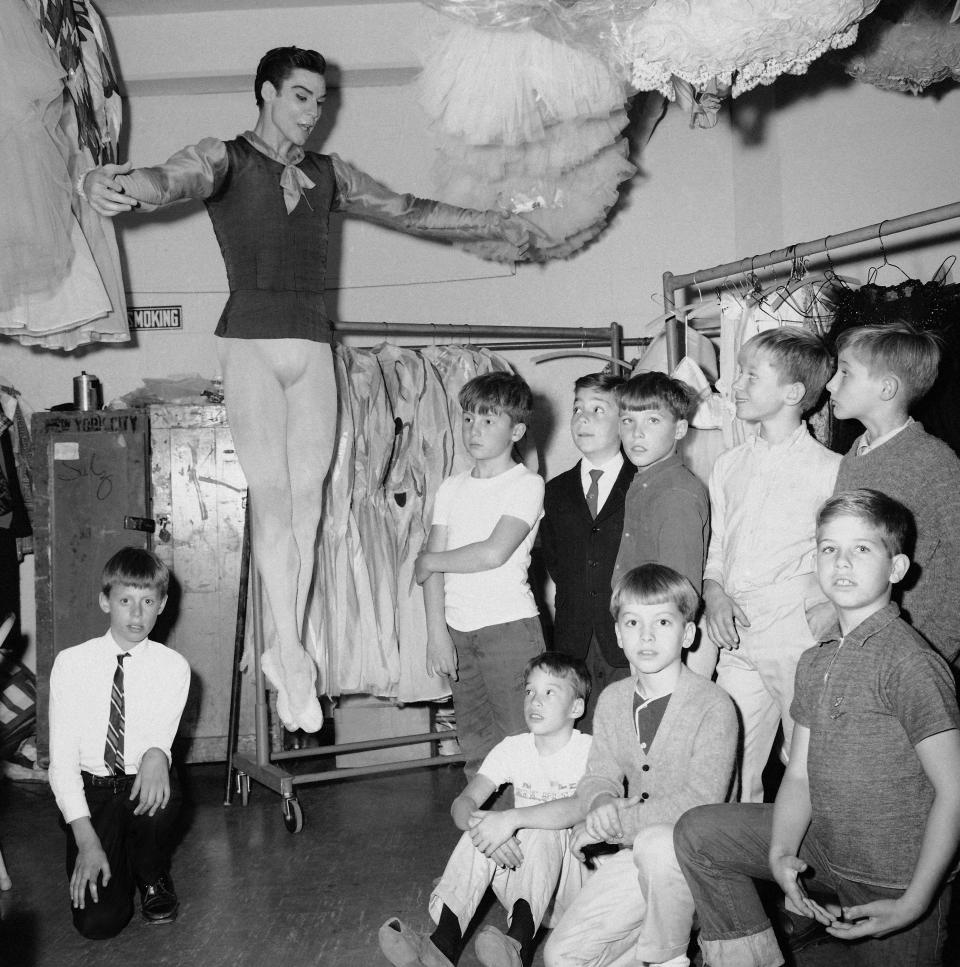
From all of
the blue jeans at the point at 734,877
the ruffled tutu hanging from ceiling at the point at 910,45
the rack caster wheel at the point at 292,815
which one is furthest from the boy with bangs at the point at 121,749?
the ruffled tutu hanging from ceiling at the point at 910,45

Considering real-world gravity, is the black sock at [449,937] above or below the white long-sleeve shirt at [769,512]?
below

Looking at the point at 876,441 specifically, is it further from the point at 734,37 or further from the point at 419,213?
the point at 419,213

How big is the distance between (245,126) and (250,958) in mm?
3385

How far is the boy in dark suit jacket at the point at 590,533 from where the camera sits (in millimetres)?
2723

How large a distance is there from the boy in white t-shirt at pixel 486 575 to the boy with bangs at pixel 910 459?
87cm

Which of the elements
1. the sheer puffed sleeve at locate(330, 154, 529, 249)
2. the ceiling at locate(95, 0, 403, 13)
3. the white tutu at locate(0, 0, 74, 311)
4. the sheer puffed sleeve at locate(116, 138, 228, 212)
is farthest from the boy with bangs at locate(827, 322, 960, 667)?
the ceiling at locate(95, 0, 403, 13)

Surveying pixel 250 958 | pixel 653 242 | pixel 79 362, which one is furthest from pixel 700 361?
pixel 79 362

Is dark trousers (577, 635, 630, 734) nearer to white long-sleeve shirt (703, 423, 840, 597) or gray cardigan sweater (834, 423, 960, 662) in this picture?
white long-sleeve shirt (703, 423, 840, 597)

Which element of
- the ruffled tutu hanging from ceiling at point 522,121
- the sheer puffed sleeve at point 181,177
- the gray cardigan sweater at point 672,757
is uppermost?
the ruffled tutu hanging from ceiling at point 522,121

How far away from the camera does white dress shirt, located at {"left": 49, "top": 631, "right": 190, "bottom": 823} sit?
2689 millimetres

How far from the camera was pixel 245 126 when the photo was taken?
15.0 ft

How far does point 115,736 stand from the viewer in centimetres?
275

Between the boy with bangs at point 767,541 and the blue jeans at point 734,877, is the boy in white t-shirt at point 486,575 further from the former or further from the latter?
the blue jeans at point 734,877

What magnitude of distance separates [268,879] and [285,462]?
112 centimetres
